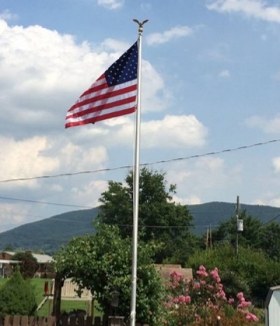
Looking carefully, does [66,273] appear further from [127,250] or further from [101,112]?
[101,112]

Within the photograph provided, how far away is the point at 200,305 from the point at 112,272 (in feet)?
15.2

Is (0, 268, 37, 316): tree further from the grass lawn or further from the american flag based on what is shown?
the american flag

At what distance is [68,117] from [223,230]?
87.1m

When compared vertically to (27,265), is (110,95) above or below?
below

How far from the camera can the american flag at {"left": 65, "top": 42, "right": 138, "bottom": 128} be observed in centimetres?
1431

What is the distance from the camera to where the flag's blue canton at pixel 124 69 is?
47.8 feet

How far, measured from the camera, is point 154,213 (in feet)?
256

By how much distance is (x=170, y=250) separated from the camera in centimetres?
7762

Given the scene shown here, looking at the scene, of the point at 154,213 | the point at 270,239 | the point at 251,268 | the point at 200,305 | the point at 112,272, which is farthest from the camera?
the point at 270,239

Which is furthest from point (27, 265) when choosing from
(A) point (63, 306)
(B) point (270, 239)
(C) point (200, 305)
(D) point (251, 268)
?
(C) point (200, 305)

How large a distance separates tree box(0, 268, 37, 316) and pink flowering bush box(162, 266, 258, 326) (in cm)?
378

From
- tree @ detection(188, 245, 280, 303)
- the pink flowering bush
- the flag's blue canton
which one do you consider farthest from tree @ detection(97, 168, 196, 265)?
the flag's blue canton

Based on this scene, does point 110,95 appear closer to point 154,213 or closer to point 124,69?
point 124,69

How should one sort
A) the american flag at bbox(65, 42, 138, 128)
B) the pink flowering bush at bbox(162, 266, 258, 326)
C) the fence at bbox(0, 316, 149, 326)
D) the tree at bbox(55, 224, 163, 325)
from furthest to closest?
the pink flowering bush at bbox(162, 266, 258, 326), the tree at bbox(55, 224, 163, 325), the fence at bbox(0, 316, 149, 326), the american flag at bbox(65, 42, 138, 128)
